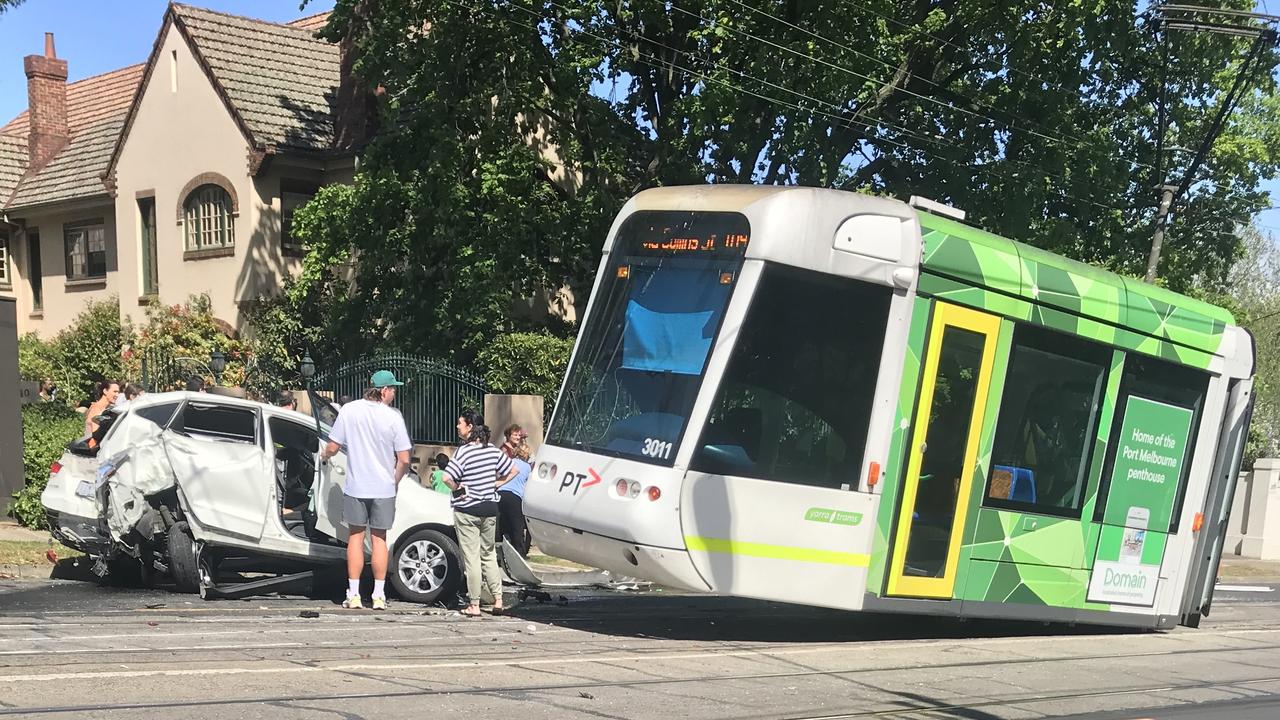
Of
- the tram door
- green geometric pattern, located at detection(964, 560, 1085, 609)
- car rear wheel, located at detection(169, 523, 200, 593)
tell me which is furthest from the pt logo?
car rear wheel, located at detection(169, 523, 200, 593)

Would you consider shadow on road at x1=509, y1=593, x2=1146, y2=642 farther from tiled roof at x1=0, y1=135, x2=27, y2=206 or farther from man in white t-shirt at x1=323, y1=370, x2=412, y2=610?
tiled roof at x1=0, y1=135, x2=27, y2=206

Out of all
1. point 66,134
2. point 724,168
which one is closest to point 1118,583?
point 724,168

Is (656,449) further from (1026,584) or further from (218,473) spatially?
(218,473)

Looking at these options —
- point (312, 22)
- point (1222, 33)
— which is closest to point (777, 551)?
point (1222, 33)

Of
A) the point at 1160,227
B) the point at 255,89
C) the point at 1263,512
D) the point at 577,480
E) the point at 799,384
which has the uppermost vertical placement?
the point at 255,89

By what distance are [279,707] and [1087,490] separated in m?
7.69

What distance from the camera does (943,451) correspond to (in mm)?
10352

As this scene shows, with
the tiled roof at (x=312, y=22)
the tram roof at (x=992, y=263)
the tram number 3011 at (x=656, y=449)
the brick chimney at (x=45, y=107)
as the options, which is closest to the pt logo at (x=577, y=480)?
the tram number 3011 at (x=656, y=449)

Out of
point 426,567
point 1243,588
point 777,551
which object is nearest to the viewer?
point 777,551

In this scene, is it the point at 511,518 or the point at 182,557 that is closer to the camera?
the point at 182,557

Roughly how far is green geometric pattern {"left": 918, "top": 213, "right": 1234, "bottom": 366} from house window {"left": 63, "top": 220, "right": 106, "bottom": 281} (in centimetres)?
2662

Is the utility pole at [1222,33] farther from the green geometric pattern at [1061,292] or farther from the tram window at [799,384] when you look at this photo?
the tram window at [799,384]

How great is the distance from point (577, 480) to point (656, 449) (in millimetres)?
816

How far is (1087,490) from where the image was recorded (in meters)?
11.7
